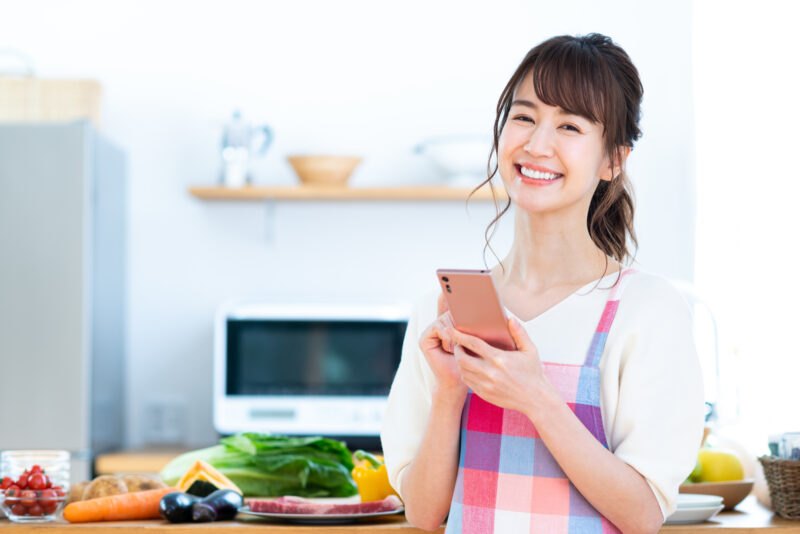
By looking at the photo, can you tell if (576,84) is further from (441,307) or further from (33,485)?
(33,485)

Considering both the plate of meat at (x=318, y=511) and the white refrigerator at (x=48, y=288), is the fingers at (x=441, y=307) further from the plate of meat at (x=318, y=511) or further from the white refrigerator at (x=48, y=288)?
the white refrigerator at (x=48, y=288)

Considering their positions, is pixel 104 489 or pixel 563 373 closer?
pixel 563 373

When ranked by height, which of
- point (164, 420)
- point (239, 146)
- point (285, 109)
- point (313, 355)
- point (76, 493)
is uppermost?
point (285, 109)

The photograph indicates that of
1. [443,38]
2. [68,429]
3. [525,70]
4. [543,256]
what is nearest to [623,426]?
[543,256]

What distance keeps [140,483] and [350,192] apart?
169cm

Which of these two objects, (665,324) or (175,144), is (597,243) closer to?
(665,324)

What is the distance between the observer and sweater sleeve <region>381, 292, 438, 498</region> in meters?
1.22

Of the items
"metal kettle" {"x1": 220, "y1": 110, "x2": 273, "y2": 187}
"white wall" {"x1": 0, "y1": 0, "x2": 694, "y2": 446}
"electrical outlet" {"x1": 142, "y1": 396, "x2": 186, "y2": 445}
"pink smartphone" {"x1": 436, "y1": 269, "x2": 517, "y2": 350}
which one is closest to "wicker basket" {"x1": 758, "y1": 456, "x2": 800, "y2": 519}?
"pink smartphone" {"x1": 436, "y1": 269, "x2": 517, "y2": 350}

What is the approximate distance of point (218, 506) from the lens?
1511mm

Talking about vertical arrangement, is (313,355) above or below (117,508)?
above

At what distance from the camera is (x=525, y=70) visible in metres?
1.17

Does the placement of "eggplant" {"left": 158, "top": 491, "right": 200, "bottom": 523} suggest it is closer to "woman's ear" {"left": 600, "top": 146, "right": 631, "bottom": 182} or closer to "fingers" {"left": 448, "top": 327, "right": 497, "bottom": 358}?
"fingers" {"left": 448, "top": 327, "right": 497, "bottom": 358}

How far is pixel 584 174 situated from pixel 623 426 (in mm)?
298

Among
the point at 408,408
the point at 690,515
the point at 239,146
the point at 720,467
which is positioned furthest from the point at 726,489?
the point at 239,146
